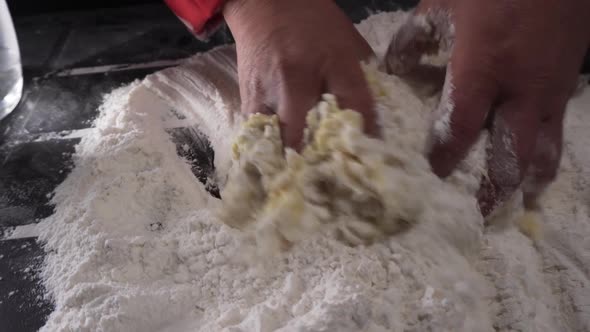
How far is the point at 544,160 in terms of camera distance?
1.79 feet

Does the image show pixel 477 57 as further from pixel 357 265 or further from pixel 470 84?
pixel 357 265

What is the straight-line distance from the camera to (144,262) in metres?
0.54

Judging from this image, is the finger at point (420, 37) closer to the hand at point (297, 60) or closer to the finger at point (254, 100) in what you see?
the hand at point (297, 60)

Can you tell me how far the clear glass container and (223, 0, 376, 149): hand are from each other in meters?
0.46

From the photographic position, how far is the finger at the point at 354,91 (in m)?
0.51

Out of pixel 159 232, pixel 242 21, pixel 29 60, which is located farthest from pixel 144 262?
pixel 29 60

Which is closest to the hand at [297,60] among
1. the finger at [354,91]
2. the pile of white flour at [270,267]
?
the finger at [354,91]

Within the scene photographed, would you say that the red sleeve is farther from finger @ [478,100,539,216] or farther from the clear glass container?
finger @ [478,100,539,216]

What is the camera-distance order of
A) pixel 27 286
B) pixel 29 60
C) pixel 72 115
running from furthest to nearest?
pixel 29 60, pixel 72 115, pixel 27 286

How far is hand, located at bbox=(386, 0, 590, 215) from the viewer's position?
500 millimetres

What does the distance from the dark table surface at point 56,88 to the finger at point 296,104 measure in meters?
0.20

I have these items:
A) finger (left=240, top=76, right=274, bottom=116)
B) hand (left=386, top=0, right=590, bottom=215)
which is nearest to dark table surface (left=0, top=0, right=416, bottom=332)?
finger (left=240, top=76, right=274, bottom=116)

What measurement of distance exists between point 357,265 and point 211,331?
155 millimetres

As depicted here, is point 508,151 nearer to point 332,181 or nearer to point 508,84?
point 508,84
